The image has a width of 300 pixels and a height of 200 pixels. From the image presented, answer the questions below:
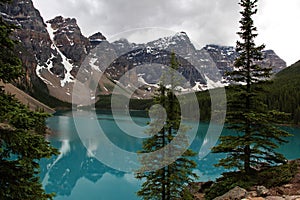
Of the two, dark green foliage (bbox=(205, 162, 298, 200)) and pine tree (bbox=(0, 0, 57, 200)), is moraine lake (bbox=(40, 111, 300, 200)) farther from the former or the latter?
pine tree (bbox=(0, 0, 57, 200))

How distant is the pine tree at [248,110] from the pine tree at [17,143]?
9952 mm

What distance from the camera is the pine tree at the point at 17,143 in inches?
257

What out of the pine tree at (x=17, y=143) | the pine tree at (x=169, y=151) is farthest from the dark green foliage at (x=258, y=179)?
the pine tree at (x=17, y=143)

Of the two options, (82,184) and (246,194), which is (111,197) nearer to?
(82,184)

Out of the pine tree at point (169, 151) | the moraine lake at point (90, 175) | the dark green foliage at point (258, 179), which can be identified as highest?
the pine tree at point (169, 151)

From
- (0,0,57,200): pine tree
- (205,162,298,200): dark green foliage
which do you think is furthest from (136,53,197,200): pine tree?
(0,0,57,200): pine tree

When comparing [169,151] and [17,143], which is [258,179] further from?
[17,143]

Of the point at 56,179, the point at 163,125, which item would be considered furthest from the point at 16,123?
the point at 56,179

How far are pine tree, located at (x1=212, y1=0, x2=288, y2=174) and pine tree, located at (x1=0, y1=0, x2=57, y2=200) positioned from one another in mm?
9952

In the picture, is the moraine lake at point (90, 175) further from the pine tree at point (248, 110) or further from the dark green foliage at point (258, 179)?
the pine tree at point (248, 110)

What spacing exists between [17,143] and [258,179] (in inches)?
471

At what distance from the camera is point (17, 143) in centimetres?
664

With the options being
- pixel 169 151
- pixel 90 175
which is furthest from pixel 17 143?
pixel 90 175

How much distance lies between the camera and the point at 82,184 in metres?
33.3
